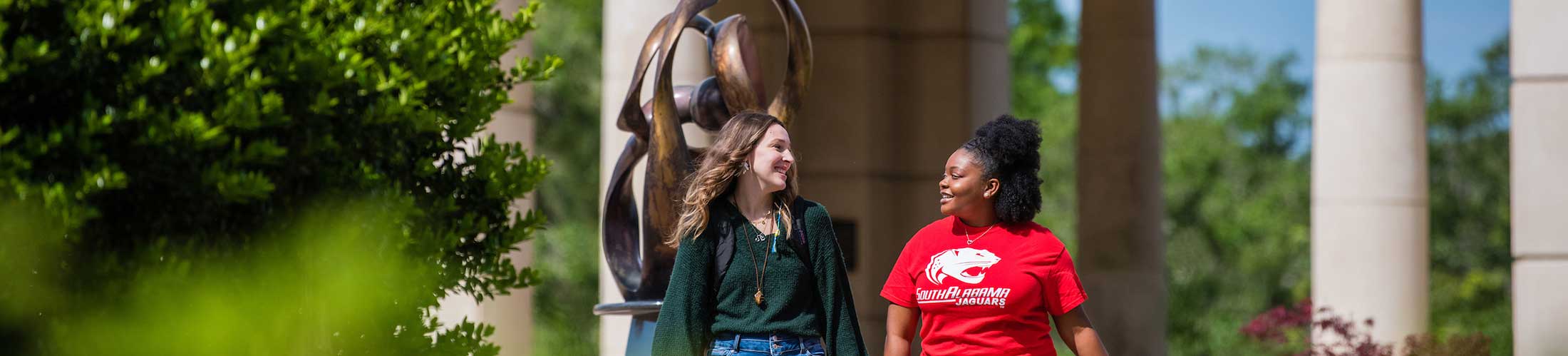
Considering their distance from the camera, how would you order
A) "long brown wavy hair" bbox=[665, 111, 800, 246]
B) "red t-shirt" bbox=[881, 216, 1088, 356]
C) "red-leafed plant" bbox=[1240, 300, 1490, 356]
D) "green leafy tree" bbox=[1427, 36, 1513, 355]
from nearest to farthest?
"red t-shirt" bbox=[881, 216, 1088, 356], "long brown wavy hair" bbox=[665, 111, 800, 246], "red-leafed plant" bbox=[1240, 300, 1490, 356], "green leafy tree" bbox=[1427, 36, 1513, 355]

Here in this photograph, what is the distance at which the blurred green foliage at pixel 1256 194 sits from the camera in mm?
44812

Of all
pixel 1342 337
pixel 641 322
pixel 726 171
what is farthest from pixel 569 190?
pixel 726 171

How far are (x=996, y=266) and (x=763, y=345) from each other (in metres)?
0.86

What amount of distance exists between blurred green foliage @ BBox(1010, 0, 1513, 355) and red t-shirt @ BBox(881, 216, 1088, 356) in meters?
→ 36.3

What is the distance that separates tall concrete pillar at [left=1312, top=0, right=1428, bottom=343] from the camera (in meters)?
18.5

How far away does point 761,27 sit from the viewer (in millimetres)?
18719

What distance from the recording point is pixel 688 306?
617 cm

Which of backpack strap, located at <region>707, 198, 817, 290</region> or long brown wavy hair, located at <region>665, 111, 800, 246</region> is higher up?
long brown wavy hair, located at <region>665, 111, 800, 246</region>

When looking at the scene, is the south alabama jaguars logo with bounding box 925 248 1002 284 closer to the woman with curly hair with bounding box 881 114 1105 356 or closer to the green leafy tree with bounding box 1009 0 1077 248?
the woman with curly hair with bounding box 881 114 1105 356

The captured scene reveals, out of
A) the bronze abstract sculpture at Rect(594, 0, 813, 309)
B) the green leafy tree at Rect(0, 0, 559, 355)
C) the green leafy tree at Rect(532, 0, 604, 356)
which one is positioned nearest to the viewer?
the green leafy tree at Rect(0, 0, 559, 355)

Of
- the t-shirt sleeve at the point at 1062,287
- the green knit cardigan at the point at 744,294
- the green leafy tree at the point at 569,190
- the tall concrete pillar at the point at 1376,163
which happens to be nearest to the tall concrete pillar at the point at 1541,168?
the tall concrete pillar at the point at 1376,163

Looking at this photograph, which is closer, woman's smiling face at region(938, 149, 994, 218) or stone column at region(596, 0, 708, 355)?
woman's smiling face at region(938, 149, 994, 218)

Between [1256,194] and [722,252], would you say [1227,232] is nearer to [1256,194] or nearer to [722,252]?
[1256,194]

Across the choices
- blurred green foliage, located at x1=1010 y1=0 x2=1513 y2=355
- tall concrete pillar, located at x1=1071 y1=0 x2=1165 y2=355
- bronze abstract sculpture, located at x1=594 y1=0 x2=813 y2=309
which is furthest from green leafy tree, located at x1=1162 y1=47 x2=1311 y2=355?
bronze abstract sculpture, located at x1=594 y1=0 x2=813 y2=309
